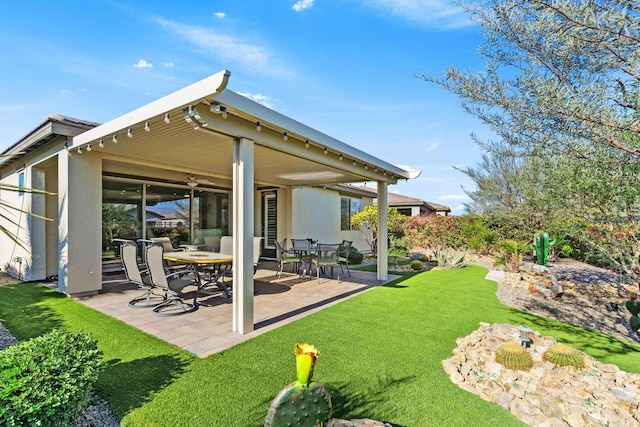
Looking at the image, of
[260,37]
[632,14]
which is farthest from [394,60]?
[632,14]

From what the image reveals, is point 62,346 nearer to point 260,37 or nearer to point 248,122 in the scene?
point 248,122

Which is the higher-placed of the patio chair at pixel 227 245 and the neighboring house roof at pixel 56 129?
the neighboring house roof at pixel 56 129

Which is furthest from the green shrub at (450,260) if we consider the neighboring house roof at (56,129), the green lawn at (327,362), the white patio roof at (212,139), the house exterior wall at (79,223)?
the neighboring house roof at (56,129)

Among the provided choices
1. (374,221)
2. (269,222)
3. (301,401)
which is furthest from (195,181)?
(301,401)

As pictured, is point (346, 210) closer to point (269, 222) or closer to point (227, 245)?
point (269, 222)

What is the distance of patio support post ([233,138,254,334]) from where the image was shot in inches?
185

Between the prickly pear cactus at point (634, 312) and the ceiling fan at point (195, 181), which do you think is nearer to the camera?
the prickly pear cactus at point (634, 312)

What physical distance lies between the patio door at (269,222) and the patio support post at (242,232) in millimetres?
8467

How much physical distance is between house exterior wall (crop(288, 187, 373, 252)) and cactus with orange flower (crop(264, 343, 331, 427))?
10.8m

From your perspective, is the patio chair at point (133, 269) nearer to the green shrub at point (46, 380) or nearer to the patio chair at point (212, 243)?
the green shrub at point (46, 380)

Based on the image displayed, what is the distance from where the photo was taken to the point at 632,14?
2207 mm

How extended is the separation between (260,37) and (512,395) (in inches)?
357

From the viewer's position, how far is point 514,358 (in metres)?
3.90

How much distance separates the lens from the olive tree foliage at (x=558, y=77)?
7.54 feet
